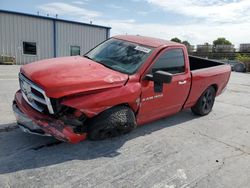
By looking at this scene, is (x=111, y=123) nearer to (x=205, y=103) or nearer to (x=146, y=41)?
(x=146, y=41)

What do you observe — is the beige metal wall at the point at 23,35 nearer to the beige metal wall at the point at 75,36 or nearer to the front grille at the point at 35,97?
the beige metal wall at the point at 75,36

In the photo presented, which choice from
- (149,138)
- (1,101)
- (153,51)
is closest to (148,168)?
(149,138)

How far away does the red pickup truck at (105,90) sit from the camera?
3381 millimetres

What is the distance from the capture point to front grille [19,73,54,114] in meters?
3.36

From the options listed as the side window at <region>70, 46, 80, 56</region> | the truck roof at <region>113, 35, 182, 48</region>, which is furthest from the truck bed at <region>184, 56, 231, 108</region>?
the side window at <region>70, 46, 80, 56</region>

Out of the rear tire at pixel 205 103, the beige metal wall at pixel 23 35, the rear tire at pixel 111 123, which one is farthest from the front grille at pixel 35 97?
the beige metal wall at pixel 23 35

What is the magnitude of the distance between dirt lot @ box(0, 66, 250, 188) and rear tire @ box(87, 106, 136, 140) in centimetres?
26

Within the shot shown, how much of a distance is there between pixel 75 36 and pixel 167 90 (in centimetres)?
1902

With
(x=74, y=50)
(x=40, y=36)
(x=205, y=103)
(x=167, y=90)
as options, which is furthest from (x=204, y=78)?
(x=74, y=50)

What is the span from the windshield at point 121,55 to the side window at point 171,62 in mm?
258

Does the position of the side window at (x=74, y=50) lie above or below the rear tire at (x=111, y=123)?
above

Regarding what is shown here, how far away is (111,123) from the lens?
3.72 meters

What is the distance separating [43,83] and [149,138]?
2092 millimetres

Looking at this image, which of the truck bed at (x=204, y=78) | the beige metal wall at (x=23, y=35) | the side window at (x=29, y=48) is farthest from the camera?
the side window at (x=29, y=48)
